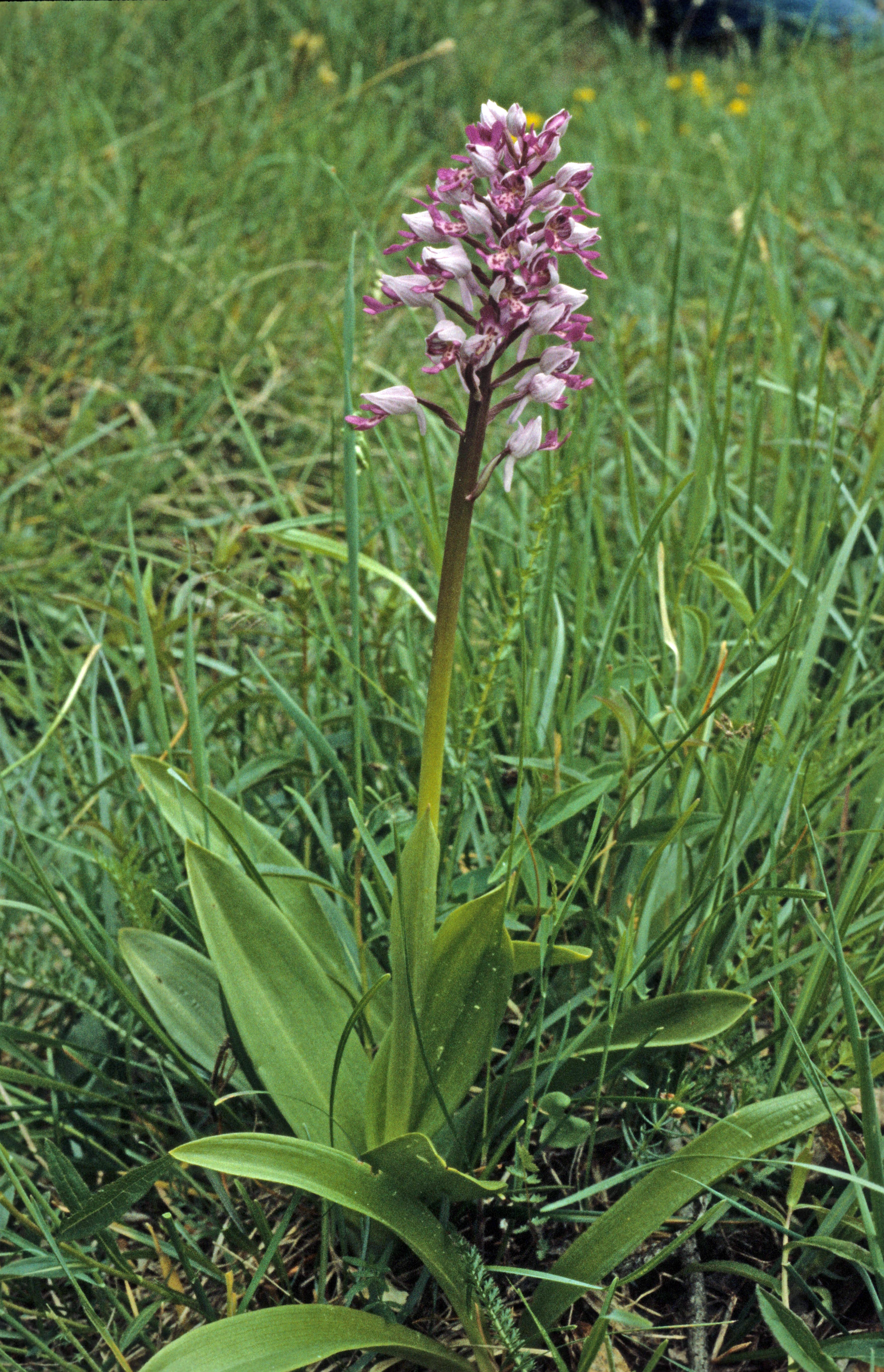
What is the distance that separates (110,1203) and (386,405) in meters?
0.89

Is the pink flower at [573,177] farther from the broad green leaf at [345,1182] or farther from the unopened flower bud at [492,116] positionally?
the broad green leaf at [345,1182]

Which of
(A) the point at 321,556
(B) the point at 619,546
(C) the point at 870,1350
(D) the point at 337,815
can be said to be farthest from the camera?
(A) the point at 321,556

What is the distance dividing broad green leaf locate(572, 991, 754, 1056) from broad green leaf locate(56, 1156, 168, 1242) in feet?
1.57

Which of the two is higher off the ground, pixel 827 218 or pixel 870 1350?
pixel 827 218

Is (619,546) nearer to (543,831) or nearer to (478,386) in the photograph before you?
(543,831)

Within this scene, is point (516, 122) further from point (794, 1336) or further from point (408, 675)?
point (794, 1336)

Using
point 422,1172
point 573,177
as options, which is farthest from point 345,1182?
point 573,177

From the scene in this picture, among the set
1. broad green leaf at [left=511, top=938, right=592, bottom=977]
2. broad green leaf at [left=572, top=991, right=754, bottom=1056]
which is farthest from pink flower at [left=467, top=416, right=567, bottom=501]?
broad green leaf at [left=572, top=991, right=754, bottom=1056]

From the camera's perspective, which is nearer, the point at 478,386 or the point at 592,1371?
the point at 478,386

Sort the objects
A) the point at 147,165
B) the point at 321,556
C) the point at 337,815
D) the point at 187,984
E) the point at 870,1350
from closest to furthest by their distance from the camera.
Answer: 1. the point at 870,1350
2. the point at 187,984
3. the point at 337,815
4. the point at 321,556
5. the point at 147,165

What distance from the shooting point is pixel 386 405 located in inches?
45.4

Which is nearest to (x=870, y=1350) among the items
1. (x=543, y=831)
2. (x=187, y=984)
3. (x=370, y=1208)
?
(x=370, y=1208)

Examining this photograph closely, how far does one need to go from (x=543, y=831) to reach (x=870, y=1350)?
610mm

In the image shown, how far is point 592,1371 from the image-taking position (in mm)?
1208
